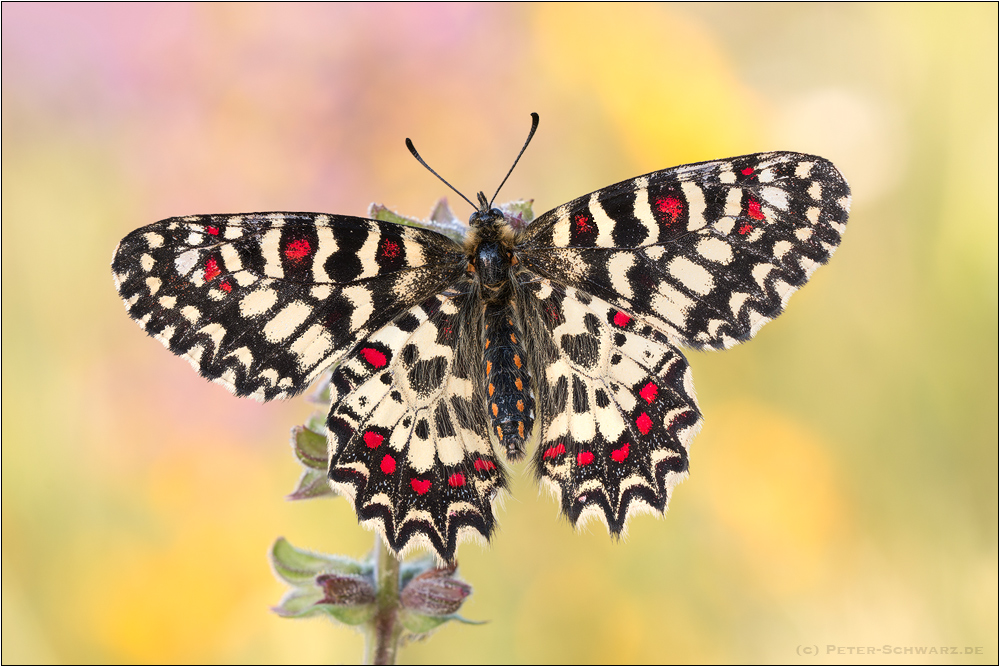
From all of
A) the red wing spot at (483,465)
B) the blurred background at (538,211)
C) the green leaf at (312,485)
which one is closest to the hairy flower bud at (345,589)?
the green leaf at (312,485)

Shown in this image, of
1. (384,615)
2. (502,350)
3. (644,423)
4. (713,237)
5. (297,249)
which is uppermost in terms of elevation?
(713,237)

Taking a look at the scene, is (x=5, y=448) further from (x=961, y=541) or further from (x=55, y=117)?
(x=961, y=541)

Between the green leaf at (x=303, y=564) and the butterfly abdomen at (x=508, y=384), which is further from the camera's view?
the green leaf at (x=303, y=564)

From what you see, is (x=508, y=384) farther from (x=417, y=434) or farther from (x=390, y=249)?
(x=390, y=249)

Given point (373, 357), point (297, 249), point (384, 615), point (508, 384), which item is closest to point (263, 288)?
point (297, 249)

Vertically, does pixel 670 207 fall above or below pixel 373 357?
above

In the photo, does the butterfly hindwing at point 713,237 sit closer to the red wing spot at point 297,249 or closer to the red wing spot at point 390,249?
the red wing spot at point 390,249
